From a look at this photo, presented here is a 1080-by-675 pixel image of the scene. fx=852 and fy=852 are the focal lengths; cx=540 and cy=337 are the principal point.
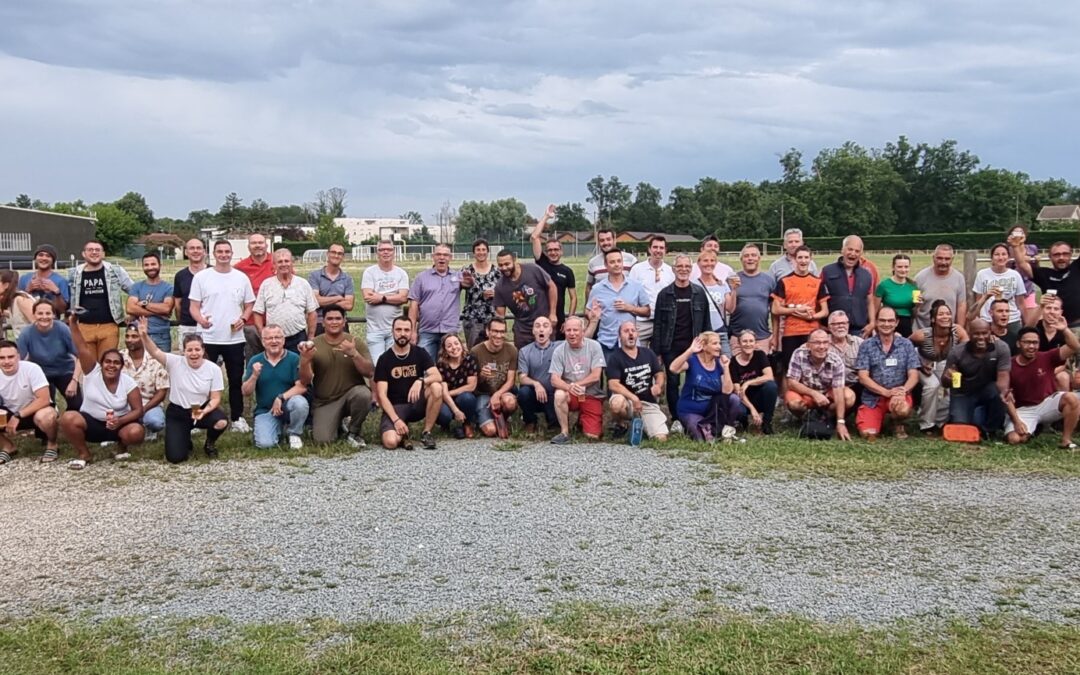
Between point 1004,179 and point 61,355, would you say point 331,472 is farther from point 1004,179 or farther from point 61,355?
point 1004,179

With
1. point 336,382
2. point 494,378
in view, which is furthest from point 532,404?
point 336,382

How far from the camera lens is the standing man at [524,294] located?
916cm

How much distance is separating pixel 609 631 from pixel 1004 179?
101331mm

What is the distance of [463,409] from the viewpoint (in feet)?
28.5

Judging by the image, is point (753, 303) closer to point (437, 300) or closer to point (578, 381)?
point (578, 381)

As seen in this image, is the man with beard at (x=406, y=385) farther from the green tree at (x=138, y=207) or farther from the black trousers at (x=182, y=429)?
the green tree at (x=138, y=207)

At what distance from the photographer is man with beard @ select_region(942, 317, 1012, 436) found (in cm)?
Result: 814

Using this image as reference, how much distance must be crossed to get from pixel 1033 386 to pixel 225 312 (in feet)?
26.2

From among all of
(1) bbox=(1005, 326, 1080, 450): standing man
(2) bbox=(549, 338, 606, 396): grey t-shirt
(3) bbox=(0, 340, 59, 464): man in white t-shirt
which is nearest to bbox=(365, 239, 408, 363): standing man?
(2) bbox=(549, 338, 606, 396): grey t-shirt

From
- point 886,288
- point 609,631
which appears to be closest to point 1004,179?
point 886,288

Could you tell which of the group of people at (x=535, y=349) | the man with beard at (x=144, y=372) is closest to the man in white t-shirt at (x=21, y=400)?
the group of people at (x=535, y=349)

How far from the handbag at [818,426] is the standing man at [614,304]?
1965mm

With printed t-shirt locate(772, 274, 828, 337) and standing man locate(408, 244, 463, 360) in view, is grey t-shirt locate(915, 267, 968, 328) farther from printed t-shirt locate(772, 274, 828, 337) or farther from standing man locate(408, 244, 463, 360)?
standing man locate(408, 244, 463, 360)

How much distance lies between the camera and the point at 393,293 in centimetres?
Answer: 946
